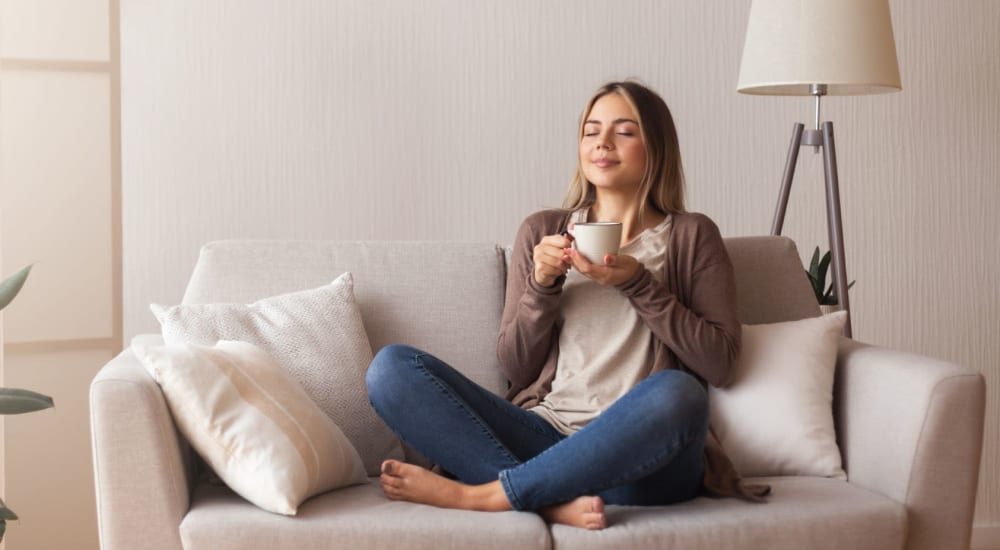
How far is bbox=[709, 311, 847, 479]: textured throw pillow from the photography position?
2109 mm

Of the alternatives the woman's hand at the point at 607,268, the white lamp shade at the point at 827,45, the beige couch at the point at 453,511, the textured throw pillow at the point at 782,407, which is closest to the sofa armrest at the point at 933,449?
the beige couch at the point at 453,511

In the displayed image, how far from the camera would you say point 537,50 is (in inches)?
122

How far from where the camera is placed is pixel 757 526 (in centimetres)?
180

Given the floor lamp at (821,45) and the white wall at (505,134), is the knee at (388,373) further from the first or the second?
the floor lamp at (821,45)

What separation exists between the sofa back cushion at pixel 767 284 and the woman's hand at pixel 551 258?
523 millimetres

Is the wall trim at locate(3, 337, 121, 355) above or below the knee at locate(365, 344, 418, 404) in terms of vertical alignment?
below

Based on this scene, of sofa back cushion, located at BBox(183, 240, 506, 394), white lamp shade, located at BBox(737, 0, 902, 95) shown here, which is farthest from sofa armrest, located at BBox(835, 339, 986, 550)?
white lamp shade, located at BBox(737, 0, 902, 95)

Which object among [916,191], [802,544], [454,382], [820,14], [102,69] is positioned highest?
[820,14]

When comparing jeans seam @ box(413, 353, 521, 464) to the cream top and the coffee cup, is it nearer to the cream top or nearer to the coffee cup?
the cream top

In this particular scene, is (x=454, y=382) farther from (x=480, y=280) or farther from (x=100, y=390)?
(x=100, y=390)

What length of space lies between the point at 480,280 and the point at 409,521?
29.6 inches

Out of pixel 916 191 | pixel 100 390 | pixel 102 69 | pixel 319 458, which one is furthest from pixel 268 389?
pixel 916 191

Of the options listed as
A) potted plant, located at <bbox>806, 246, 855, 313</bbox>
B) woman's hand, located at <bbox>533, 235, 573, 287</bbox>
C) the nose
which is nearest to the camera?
woman's hand, located at <bbox>533, 235, 573, 287</bbox>

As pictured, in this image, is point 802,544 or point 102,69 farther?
point 102,69
